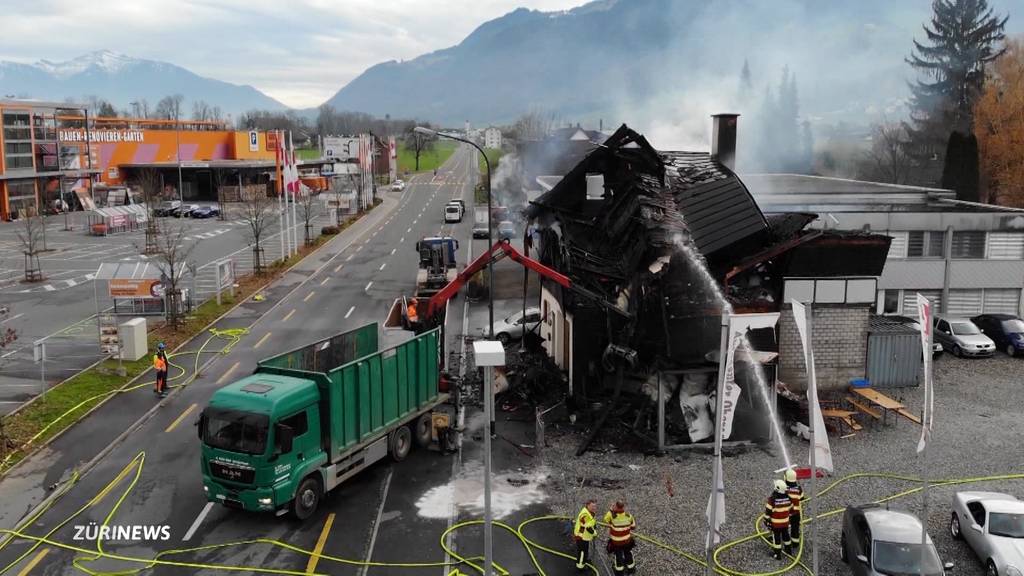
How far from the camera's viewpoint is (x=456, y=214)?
7700 centimetres

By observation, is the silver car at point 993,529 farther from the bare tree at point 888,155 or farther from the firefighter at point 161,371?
the bare tree at point 888,155

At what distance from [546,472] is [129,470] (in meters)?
10.4

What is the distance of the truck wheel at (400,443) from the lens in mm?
20172

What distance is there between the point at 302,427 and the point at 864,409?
1650cm

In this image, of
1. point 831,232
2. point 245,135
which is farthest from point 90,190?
point 831,232

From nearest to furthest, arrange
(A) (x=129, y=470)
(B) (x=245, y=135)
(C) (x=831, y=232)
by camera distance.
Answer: (A) (x=129, y=470) < (C) (x=831, y=232) < (B) (x=245, y=135)

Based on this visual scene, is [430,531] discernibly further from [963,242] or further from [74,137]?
[74,137]

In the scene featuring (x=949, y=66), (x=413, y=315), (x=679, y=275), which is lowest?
(x=413, y=315)

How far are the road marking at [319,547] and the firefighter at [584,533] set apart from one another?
5091mm

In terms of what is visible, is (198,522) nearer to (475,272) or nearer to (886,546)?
(475,272)

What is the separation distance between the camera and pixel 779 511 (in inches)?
612

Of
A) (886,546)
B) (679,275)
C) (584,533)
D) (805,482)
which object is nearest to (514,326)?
(679,275)

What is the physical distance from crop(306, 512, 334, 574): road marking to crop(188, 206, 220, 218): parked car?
7184 centimetres

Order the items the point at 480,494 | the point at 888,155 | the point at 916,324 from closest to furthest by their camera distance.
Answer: the point at 480,494 → the point at 916,324 → the point at 888,155
